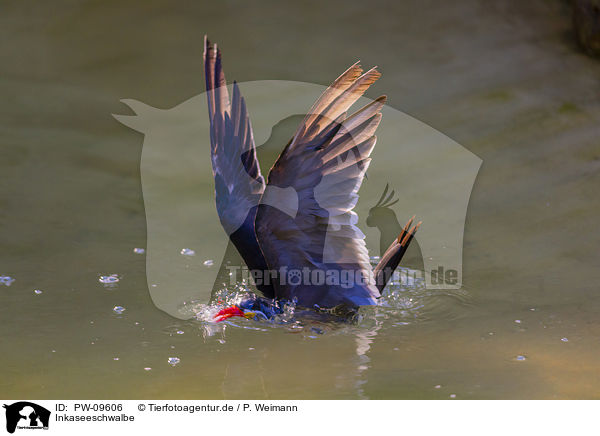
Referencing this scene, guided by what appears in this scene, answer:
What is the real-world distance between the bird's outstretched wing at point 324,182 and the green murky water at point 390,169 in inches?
15.2

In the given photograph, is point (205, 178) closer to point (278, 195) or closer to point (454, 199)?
point (454, 199)

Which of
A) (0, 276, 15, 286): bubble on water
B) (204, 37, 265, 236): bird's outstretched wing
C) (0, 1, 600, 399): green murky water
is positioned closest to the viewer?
(0, 1, 600, 399): green murky water

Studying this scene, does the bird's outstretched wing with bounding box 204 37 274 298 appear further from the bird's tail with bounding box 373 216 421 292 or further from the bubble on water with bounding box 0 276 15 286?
the bubble on water with bounding box 0 276 15 286

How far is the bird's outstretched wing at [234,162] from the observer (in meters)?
2.72

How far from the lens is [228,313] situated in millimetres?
2746

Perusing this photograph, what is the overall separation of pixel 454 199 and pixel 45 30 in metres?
3.31

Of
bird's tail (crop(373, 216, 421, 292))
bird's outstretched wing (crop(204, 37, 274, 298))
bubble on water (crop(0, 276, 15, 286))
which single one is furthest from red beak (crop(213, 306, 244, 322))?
bubble on water (crop(0, 276, 15, 286))

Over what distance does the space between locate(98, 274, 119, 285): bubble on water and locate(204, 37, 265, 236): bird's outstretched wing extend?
0.68 meters

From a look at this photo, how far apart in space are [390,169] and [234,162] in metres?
1.53

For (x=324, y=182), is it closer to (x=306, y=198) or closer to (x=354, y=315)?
(x=306, y=198)

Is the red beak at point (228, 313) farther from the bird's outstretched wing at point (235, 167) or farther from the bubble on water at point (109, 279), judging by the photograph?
the bubble on water at point (109, 279)

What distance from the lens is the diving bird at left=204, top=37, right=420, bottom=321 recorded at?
2.38 m

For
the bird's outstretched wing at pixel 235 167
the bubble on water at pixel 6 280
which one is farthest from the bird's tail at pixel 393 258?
the bubble on water at pixel 6 280
